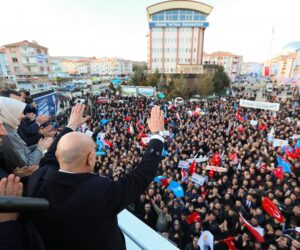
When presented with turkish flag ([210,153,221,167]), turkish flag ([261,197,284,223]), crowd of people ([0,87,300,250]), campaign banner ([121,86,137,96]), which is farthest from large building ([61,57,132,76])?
turkish flag ([261,197,284,223])

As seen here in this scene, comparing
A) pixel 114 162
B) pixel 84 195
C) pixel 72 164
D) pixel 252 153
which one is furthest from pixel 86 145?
pixel 252 153

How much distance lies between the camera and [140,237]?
1.52 m

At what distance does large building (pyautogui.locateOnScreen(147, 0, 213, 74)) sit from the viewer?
45.2 metres

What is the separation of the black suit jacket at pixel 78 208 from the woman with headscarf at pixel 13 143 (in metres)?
0.42

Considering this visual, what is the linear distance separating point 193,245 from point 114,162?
15.3ft

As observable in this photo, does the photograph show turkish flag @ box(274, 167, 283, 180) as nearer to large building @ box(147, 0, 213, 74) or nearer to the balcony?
the balcony

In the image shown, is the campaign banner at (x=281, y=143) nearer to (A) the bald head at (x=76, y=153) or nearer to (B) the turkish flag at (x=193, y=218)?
(B) the turkish flag at (x=193, y=218)

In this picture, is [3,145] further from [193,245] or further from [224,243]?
[224,243]

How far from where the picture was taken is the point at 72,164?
1.14 meters

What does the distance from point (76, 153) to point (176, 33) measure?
169ft

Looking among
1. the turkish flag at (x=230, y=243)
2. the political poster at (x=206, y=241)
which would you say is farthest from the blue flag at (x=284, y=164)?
the political poster at (x=206, y=241)

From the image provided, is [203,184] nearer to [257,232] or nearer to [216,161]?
[216,161]

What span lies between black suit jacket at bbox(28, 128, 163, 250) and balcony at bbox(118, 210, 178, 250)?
1.21ft

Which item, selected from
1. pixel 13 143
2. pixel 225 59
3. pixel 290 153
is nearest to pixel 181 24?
pixel 290 153
